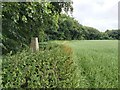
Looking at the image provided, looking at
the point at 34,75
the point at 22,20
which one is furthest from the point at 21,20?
the point at 34,75

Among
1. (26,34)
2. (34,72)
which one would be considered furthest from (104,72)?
(26,34)

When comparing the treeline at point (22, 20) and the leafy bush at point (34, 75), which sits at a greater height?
the treeline at point (22, 20)

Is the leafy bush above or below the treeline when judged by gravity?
below

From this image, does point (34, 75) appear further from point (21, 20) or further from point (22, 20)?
point (21, 20)

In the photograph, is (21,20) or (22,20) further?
(21,20)

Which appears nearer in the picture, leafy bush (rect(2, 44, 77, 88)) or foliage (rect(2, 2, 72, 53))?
leafy bush (rect(2, 44, 77, 88))

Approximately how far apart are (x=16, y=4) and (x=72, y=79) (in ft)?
5.67

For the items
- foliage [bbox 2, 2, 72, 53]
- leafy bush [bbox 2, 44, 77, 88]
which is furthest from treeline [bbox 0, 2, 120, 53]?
leafy bush [bbox 2, 44, 77, 88]

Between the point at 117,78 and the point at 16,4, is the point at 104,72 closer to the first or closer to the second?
the point at 117,78

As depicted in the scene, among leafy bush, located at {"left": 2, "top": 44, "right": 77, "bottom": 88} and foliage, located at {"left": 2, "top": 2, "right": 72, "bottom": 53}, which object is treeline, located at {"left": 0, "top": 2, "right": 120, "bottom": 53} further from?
leafy bush, located at {"left": 2, "top": 44, "right": 77, "bottom": 88}

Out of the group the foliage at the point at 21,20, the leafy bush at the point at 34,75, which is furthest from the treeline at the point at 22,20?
the leafy bush at the point at 34,75

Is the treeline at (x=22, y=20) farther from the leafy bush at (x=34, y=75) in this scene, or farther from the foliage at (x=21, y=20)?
the leafy bush at (x=34, y=75)

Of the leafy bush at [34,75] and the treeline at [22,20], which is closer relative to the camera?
the leafy bush at [34,75]

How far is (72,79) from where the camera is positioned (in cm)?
353
